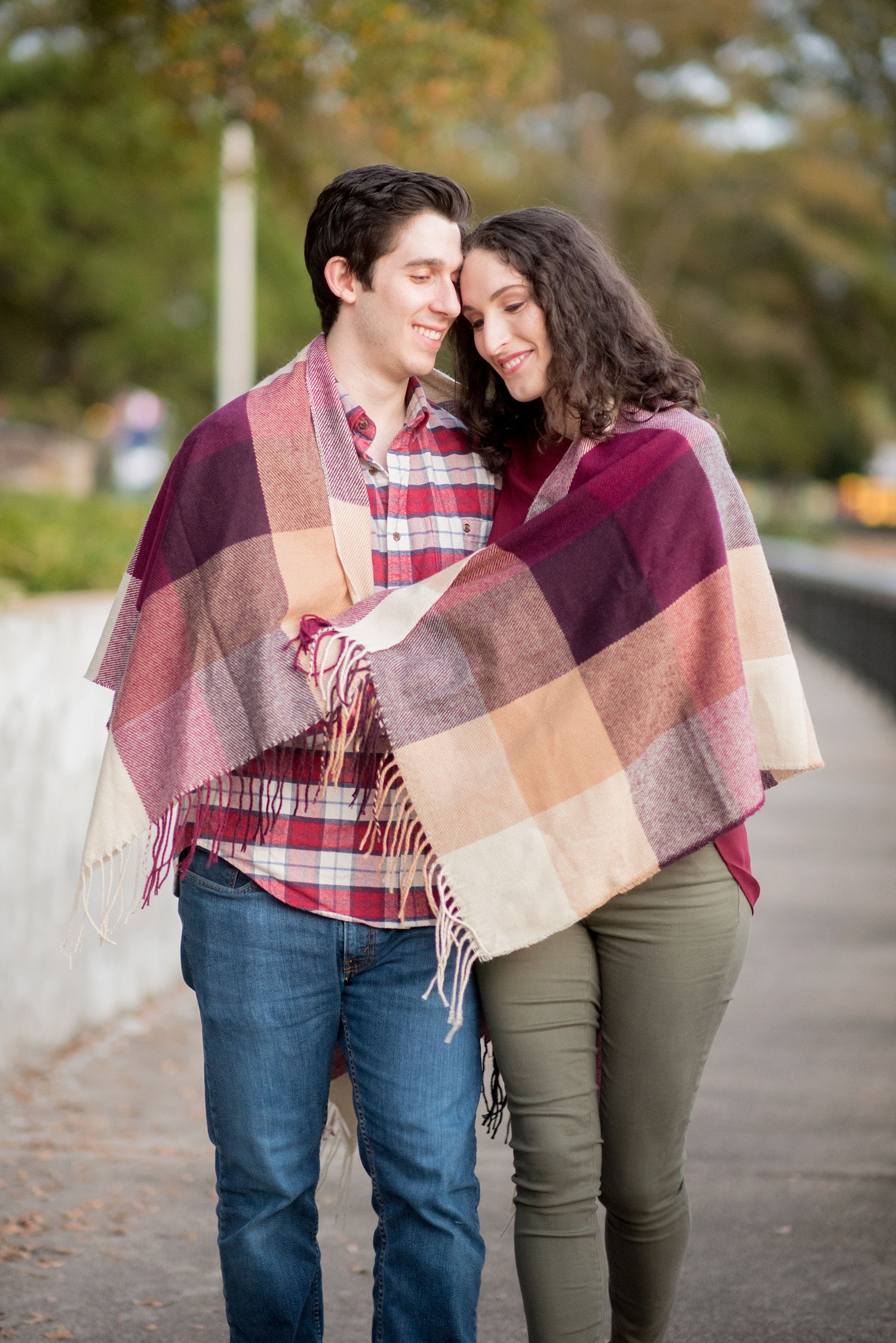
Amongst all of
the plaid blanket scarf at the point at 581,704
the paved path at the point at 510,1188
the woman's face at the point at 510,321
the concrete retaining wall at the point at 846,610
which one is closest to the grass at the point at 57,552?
the paved path at the point at 510,1188

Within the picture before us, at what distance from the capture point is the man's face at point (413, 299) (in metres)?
2.71

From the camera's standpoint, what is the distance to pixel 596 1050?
2.75 m

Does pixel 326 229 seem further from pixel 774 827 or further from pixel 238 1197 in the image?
pixel 774 827

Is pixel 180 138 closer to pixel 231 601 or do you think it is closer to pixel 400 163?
pixel 400 163

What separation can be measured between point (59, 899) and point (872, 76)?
26679 millimetres

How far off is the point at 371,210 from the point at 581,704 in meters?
0.89

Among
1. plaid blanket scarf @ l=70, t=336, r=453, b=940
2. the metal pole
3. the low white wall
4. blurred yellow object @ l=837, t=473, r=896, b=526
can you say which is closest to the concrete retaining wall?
the metal pole

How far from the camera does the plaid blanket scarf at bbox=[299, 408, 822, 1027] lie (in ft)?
8.55

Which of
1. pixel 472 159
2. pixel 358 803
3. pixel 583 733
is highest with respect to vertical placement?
pixel 472 159

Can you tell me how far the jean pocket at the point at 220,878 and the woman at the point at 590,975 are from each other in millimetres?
429

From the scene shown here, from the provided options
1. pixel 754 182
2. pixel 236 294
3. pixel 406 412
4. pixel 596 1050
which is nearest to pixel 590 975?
pixel 596 1050

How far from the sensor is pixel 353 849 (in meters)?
2.64

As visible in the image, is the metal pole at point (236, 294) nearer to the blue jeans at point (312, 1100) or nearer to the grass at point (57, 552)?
the grass at point (57, 552)

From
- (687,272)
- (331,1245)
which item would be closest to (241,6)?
(331,1245)
